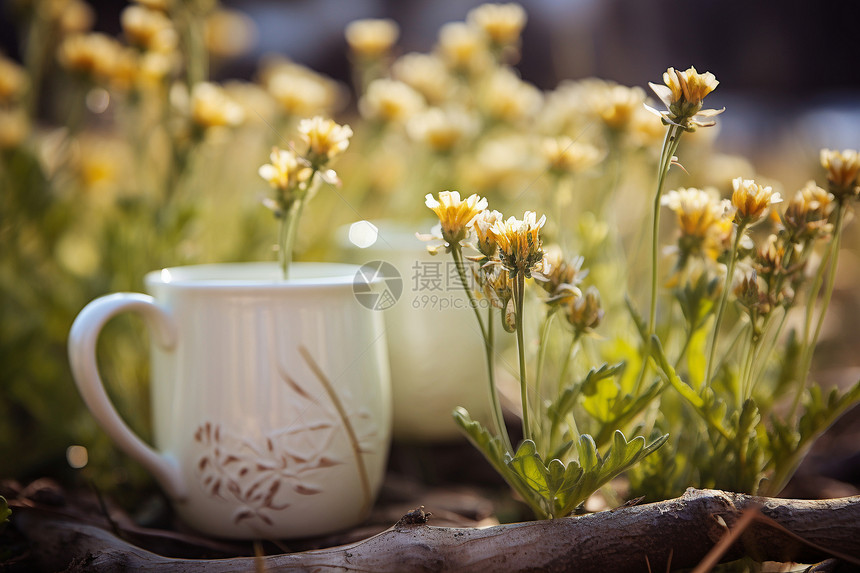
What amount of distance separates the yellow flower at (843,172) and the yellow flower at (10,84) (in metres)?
0.99

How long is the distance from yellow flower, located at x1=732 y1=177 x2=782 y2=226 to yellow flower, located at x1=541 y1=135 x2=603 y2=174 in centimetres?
25

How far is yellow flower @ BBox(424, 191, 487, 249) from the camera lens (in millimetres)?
492

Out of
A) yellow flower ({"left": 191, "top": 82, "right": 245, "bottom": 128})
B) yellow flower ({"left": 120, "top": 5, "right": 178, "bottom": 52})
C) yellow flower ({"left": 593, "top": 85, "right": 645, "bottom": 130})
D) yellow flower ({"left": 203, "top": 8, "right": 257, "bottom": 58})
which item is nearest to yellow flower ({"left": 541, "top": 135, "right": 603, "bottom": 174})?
yellow flower ({"left": 593, "top": 85, "right": 645, "bottom": 130})

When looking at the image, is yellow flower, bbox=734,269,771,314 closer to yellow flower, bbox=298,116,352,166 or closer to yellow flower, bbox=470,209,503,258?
yellow flower, bbox=470,209,503,258

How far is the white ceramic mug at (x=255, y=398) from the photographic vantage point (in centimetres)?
61

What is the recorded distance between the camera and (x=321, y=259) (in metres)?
0.99

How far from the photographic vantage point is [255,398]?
61 centimetres

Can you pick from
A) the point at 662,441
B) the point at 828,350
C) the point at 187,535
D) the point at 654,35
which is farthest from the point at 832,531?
the point at 654,35

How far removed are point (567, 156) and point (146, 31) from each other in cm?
53

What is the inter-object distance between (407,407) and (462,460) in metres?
0.11

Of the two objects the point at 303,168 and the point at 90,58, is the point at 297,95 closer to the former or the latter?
the point at 90,58

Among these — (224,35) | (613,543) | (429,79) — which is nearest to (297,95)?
(429,79)

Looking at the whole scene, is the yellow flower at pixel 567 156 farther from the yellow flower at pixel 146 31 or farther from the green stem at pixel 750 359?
the yellow flower at pixel 146 31

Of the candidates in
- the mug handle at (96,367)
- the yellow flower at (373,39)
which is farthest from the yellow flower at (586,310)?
the yellow flower at (373,39)
